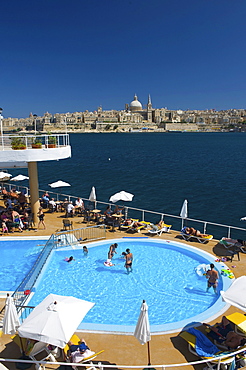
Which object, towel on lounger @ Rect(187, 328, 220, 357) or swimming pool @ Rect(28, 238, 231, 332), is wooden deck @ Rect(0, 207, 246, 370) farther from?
swimming pool @ Rect(28, 238, 231, 332)

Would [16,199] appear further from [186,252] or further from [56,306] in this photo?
[56,306]

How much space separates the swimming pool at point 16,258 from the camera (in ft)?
36.0

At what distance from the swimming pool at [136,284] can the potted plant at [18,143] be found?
544 centimetres

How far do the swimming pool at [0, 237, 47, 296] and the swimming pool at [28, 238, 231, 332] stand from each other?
840 mm

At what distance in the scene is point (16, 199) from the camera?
19.3m

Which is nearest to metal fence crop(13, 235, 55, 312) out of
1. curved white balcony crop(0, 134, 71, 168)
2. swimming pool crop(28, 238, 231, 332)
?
swimming pool crop(28, 238, 231, 332)

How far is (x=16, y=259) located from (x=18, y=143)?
570 centimetres

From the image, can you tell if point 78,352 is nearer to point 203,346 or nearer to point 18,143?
point 203,346

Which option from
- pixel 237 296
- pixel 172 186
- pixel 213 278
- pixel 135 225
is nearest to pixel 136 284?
pixel 213 278

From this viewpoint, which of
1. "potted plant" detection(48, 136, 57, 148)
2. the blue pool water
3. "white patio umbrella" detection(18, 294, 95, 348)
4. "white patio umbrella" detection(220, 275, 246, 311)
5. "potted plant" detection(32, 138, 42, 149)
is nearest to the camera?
"white patio umbrella" detection(18, 294, 95, 348)

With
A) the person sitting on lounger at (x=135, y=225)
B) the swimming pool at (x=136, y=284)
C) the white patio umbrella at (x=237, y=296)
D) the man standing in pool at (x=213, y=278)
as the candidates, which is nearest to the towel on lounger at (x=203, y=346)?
the swimming pool at (x=136, y=284)

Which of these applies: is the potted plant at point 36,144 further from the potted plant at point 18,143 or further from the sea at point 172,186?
the sea at point 172,186

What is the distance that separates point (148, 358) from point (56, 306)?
2.31m

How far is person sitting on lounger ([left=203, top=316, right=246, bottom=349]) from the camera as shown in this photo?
668 cm
